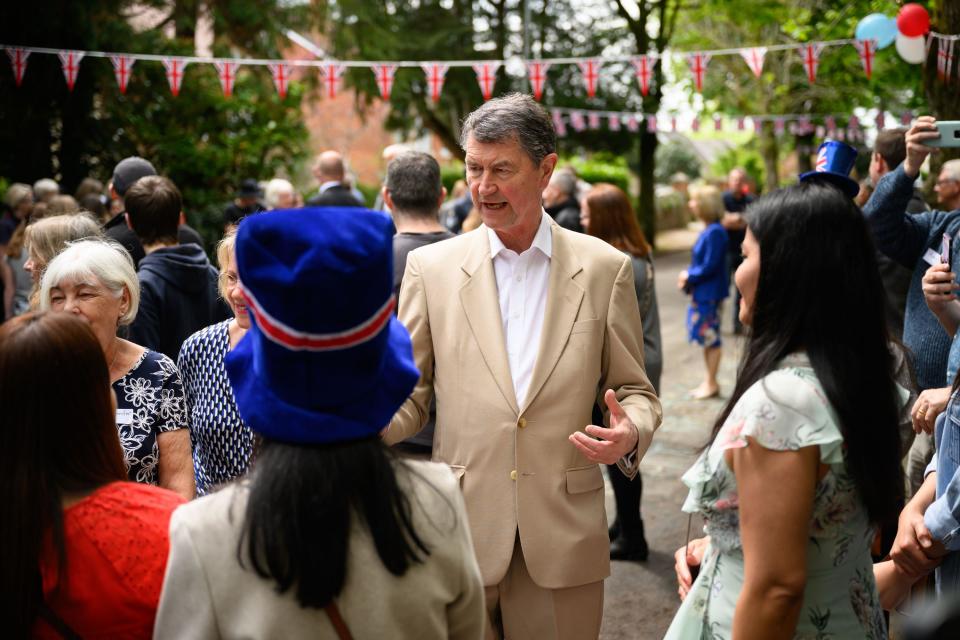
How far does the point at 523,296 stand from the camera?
118 inches

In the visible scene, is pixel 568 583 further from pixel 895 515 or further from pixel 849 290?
pixel 849 290

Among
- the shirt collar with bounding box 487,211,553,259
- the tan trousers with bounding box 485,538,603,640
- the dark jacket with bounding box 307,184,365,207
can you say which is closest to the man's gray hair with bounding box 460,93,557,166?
the shirt collar with bounding box 487,211,553,259

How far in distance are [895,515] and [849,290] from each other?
1.68ft

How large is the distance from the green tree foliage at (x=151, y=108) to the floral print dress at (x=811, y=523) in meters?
12.9

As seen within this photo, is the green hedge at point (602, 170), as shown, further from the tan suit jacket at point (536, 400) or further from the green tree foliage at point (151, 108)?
the tan suit jacket at point (536, 400)

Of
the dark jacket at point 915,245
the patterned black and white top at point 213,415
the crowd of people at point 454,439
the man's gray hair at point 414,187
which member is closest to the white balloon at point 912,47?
the dark jacket at point 915,245

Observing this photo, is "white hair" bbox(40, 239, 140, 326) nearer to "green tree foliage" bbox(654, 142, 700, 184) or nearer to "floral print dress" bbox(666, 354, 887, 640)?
"floral print dress" bbox(666, 354, 887, 640)

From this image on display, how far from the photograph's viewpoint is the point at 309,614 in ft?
5.35

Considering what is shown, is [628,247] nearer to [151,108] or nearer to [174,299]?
[174,299]

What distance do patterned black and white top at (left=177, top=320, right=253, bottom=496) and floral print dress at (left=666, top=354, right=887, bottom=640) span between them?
1.49 meters

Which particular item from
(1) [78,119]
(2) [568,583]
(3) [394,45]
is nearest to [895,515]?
(2) [568,583]

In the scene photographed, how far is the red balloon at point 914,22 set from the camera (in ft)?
26.5

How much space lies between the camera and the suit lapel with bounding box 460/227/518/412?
2834 millimetres

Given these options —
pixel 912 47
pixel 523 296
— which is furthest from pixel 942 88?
pixel 523 296
